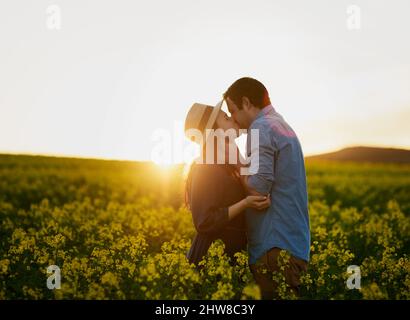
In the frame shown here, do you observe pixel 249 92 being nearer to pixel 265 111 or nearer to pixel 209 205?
pixel 265 111

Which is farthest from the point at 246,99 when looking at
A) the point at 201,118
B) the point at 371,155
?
the point at 371,155

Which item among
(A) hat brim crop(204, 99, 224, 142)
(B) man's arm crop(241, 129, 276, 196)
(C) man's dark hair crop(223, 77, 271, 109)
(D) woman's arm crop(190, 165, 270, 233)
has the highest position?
(C) man's dark hair crop(223, 77, 271, 109)

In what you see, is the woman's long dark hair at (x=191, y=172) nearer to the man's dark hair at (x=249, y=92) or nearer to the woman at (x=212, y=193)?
the woman at (x=212, y=193)

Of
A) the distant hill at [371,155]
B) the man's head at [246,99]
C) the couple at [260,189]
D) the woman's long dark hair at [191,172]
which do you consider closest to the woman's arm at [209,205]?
the couple at [260,189]

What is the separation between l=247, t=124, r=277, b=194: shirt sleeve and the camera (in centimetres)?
602

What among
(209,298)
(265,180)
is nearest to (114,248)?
(209,298)

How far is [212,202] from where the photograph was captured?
630 centimetres

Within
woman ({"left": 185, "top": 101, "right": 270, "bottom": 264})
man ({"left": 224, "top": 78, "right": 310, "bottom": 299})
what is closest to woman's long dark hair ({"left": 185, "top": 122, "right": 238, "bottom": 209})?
woman ({"left": 185, "top": 101, "right": 270, "bottom": 264})

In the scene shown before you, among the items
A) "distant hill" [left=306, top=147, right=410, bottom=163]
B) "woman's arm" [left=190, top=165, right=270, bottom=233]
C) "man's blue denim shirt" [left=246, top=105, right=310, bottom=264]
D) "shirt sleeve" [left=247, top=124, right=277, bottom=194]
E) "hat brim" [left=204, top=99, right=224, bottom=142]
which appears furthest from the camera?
"distant hill" [left=306, top=147, right=410, bottom=163]

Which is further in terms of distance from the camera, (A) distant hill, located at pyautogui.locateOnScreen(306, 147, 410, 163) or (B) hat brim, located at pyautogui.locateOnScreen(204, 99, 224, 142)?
(A) distant hill, located at pyautogui.locateOnScreen(306, 147, 410, 163)

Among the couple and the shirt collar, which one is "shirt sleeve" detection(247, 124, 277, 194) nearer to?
the couple

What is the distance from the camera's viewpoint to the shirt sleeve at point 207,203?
6.28m
